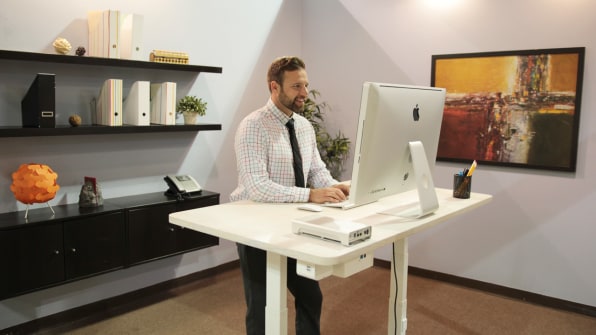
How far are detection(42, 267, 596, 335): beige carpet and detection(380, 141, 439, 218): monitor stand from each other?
1333 mm

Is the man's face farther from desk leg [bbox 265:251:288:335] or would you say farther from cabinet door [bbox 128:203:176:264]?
cabinet door [bbox 128:203:176:264]

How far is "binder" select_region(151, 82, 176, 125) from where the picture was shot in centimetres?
341

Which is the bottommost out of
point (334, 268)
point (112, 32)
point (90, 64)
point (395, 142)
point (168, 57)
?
point (334, 268)

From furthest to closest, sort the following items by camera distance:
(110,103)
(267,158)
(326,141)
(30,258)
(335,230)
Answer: (326,141)
(110,103)
(30,258)
(267,158)
(335,230)

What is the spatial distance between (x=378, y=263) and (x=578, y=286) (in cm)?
155

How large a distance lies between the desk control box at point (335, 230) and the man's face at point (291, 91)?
755 millimetres

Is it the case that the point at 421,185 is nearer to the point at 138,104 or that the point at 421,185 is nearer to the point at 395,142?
the point at 395,142

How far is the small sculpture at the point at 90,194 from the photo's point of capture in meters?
3.12

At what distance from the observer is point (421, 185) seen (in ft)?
6.93

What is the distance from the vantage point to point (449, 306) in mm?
3600

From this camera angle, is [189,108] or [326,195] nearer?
[326,195]

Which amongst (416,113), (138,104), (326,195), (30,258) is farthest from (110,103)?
(416,113)

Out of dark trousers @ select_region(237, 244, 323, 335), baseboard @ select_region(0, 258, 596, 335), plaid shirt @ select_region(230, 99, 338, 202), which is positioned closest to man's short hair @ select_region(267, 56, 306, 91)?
plaid shirt @ select_region(230, 99, 338, 202)

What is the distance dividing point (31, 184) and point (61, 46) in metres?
0.82
